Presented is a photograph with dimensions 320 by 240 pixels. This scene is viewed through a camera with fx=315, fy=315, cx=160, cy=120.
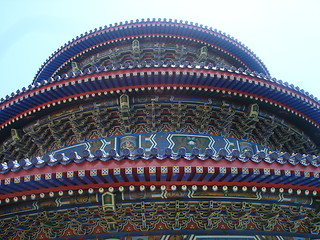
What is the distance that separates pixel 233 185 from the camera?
6.15 meters

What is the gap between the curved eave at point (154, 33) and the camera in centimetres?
1348

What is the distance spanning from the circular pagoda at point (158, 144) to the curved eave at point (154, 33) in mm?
53

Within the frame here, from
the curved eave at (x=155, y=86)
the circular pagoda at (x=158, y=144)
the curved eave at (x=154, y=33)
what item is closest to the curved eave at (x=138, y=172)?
the circular pagoda at (x=158, y=144)

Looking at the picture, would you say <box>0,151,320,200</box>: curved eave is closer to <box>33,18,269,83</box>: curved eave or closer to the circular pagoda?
the circular pagoda

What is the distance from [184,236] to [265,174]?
2102 millimetres

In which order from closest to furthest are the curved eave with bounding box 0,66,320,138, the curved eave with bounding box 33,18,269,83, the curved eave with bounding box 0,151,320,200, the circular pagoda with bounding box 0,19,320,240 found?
the curved eave with bounding box 0,151,320,200
the circular pagoda with bounding box 0,19,320,240
the curved eave with bounding box 0,66,320,138
the curved eave with bounding box 33,18,269,83

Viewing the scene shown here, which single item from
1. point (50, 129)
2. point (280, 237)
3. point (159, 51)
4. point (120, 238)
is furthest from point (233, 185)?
point (159, 51)

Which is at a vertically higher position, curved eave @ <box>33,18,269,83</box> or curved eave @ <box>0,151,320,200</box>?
curved eave @ <box>33,18,269,83</box>

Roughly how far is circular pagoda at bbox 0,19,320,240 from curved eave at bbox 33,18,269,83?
0.17 ft

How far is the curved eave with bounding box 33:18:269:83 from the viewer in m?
13.5

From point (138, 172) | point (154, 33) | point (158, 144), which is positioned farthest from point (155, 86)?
point (154, 33)

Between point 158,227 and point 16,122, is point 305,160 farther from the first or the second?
point 16,122

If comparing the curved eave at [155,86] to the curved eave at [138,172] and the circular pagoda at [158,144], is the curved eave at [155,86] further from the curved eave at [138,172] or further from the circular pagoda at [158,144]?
the curved eave at [138,172]

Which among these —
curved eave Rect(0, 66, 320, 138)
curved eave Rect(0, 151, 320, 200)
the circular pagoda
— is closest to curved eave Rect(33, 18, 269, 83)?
the circular pagoda
